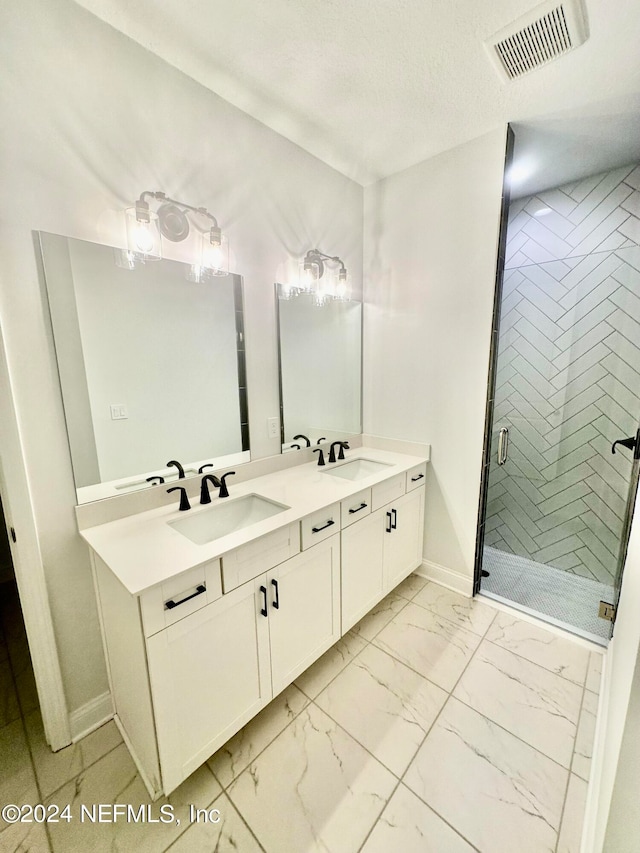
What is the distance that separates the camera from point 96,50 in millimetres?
1257

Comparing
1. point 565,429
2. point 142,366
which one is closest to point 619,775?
point 142,366

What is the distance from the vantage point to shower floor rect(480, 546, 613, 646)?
196cm

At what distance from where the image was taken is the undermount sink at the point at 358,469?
2186mm

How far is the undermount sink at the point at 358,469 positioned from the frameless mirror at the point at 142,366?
0.63 m

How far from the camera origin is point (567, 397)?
2408 mm

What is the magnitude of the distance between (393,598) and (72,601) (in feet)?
5.64

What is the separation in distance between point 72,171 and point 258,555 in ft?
5.09

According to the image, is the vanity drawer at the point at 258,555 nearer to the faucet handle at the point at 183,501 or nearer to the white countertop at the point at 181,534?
the white countertop at the point at 181,534

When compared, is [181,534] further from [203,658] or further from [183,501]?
[203,658]

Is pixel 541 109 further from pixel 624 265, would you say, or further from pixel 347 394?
pixel 347 394

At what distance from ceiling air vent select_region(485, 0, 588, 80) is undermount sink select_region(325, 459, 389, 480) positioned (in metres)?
1.95

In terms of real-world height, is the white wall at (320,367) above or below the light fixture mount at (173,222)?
below

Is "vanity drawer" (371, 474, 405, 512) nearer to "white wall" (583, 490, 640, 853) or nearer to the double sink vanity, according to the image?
the double sink vanity

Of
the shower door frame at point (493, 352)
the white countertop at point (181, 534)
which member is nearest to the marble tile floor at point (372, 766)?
the shower door frame at point (493, 352)
